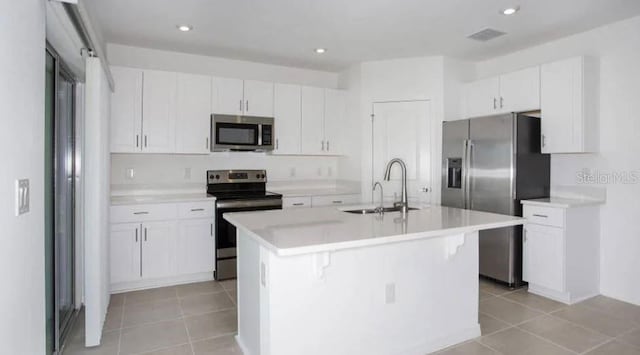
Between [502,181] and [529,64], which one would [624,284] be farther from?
[529,64]

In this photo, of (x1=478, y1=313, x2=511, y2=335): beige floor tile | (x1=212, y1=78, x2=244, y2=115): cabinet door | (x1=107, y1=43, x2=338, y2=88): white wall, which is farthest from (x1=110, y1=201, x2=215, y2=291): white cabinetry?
(x1=478, y1=313, x2=511, y2=335): beige floor tile

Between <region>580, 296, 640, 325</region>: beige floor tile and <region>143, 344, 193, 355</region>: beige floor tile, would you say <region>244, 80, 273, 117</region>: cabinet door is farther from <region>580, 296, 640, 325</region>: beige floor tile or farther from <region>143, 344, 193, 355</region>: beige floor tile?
<region>580, 296, 640, 325</region>: beige floor tile

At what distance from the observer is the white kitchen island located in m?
1.93

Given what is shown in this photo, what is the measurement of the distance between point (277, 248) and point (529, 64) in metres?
3.78

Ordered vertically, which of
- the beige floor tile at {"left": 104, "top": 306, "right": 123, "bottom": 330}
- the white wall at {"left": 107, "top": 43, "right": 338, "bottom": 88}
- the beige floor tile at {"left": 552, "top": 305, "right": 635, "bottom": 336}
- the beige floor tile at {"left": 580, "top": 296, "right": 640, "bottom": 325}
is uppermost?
the white wall at {"left": 107, "top": 43, "right": 338, "bottom": 88}

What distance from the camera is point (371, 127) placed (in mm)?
4645

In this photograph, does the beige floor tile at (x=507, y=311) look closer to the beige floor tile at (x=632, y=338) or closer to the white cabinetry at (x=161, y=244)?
the beige floor tile at (x=632, y=338)

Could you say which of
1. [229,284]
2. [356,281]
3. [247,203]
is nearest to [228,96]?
[247,203]

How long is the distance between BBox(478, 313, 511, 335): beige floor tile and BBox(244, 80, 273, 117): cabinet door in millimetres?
3038

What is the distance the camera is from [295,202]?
4348mm

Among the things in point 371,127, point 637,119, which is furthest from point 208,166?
point 637,119

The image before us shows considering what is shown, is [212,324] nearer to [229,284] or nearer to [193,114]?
[229,284]

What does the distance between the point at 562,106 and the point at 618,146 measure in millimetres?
585
